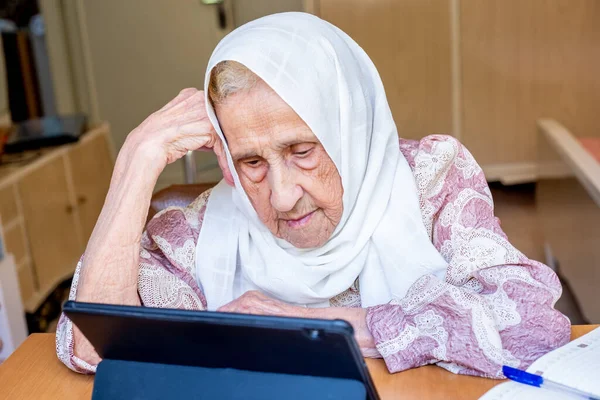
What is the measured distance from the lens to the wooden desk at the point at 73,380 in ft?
3.22

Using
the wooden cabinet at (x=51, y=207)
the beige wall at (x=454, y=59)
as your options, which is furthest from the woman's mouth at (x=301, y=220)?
the beige wall at (x=454, y=59)

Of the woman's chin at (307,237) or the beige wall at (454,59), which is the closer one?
the woman's chin at (307,237)

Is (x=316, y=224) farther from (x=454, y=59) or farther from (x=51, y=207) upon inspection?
(x=454, y=59)

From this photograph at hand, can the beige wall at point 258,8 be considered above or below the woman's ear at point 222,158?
above

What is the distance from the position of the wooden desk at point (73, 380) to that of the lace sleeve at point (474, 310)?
0.06 feet

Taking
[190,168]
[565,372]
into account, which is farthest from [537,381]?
[190,168]

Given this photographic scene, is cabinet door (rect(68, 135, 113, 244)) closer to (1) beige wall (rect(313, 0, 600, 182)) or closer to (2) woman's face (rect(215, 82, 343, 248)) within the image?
(1) beige wall (rect(313, 0, 600, 182))

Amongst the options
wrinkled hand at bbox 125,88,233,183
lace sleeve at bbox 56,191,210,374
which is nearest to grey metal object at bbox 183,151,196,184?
lace sleeve at bbox 56,191,210,374

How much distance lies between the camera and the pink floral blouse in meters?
1.03

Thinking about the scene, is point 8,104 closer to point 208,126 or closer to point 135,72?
point 135,72

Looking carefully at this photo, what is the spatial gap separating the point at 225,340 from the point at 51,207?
269cm

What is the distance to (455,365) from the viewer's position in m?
1.02

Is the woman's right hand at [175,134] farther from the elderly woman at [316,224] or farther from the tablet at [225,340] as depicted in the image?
the tablet at [225,340]

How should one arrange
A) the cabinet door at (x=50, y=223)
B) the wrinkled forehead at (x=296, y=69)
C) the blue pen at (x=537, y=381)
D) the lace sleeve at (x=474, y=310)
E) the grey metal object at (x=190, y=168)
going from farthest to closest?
the cabinet door at (x=50, y=223) → the grey metal object at (x=190, y=168) → the wrinkled forehead at (x=296, y=69) → the lace sleeve at (x=474, y=310) → the blue pen at (x=537, y=381)
